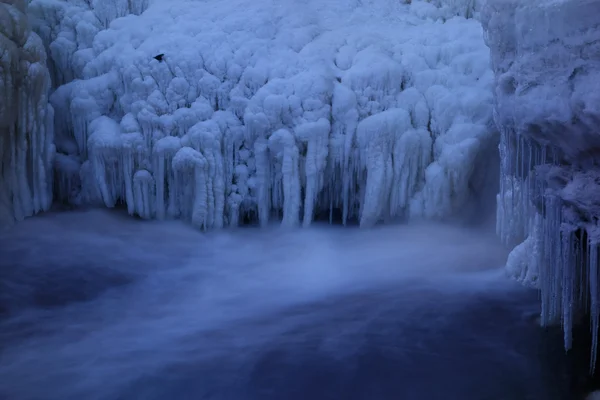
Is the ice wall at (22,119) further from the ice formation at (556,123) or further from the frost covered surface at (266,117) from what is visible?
the ice formation at (556,123)

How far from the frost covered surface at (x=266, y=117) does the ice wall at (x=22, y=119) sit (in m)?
0.60

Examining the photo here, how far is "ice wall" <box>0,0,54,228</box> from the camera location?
663cm

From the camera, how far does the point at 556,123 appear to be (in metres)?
3.42

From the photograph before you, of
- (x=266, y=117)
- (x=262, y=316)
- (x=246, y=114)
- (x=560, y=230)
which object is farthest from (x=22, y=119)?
(x=560, y=230)

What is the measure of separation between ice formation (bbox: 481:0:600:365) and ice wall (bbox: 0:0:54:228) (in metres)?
5.50

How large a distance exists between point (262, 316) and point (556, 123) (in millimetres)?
3138

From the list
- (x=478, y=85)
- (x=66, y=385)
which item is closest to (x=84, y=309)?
(x=66, y=385)

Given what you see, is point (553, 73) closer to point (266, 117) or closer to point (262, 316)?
point (262, 316)

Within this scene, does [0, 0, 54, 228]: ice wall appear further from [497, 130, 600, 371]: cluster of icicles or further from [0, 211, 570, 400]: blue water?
[497, 130, 600, 371]: cluster of icicles

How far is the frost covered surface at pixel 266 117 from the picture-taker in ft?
23.9

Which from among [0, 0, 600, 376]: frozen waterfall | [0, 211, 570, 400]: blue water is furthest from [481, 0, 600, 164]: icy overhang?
[0, 0, 600, 376]: frozen waterfall

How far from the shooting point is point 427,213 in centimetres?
727

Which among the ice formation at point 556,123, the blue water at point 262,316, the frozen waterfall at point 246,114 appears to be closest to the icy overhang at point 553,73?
the ice formation at point 556,123

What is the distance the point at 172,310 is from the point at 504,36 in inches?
155
